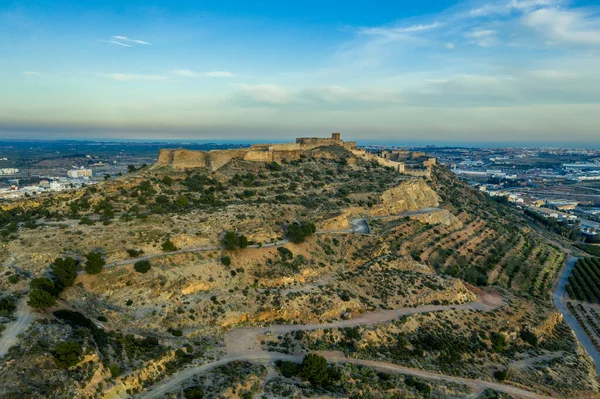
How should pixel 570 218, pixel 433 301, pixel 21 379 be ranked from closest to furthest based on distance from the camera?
pixel 21 379 < pixel 433 301 < pixel 570 218

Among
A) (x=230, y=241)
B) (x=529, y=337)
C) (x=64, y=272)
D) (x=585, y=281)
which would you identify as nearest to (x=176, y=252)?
(x=230, y=241)

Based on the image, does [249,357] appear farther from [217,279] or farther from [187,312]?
[217,279]

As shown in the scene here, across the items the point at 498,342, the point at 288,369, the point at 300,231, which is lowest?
the point at 498,342

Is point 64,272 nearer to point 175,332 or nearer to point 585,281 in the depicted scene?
point 175,332

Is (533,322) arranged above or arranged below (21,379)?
below

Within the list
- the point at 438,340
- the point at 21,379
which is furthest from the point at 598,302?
the point at 21,379

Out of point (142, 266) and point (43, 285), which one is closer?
point (43, 285)
